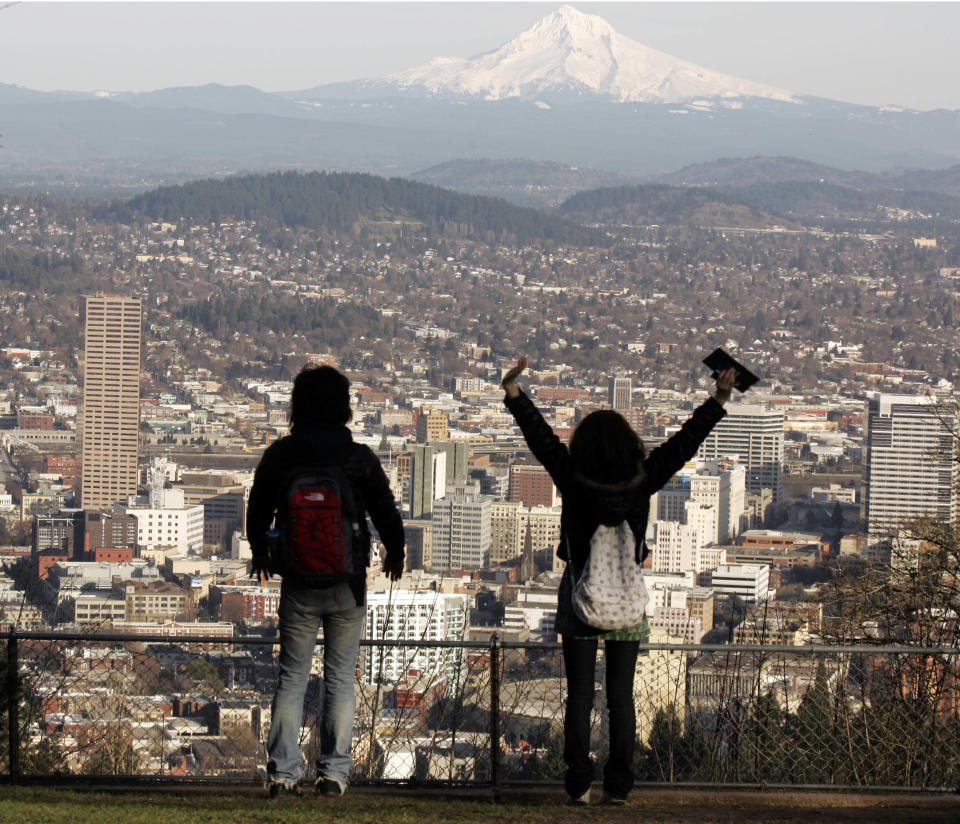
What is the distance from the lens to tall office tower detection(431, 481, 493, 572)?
22.7m

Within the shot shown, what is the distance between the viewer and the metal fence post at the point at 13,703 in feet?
11.3

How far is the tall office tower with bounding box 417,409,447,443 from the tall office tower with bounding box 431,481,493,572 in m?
8.42

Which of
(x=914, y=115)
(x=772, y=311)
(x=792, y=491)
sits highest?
(x=914, y=115)

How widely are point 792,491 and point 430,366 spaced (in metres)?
20.5

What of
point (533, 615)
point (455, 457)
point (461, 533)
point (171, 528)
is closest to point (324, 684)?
point (533, 615)

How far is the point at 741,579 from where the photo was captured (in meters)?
18.5

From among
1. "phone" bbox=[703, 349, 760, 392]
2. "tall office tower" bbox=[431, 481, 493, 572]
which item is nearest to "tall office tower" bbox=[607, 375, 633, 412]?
"tall office tower" bbox=[431, 481, 493, 572]

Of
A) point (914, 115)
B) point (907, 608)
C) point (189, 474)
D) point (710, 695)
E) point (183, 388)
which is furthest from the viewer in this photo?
point (914, 115)

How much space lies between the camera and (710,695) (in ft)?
13.6

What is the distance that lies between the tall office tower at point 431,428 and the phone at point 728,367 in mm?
29748

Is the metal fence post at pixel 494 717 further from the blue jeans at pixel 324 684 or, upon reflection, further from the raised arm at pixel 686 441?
the raised arm at pixel 686 441

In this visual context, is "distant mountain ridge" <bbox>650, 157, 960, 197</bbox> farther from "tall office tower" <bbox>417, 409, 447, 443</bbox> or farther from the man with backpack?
the man with backpack

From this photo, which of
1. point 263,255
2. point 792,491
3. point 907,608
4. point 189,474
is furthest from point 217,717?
point 263,255

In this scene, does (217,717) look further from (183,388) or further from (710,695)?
(183,388)
